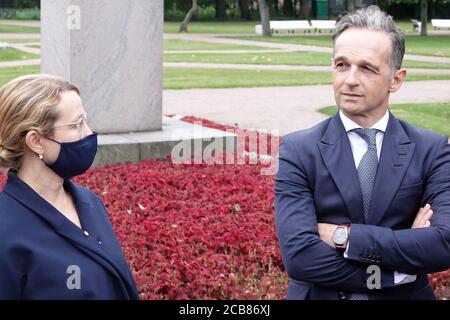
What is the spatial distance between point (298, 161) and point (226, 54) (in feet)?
82.9

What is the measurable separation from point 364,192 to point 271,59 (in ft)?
76.2

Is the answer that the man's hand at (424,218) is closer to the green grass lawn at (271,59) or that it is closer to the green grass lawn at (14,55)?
the green grass lawn at (271,59)

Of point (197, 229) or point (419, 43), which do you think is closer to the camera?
point (197, 229)

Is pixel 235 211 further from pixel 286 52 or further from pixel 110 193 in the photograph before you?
pixel 286 52

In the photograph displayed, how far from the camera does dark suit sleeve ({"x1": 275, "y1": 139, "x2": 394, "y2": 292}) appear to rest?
2980 mm

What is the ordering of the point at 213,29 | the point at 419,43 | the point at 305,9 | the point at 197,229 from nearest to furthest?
the point at 197,229 < the point at 419,43 < the point at 213,29 < the point at 305,9

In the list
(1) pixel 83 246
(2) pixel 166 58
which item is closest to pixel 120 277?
(1) pixel 83 246

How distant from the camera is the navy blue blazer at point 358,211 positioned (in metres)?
2.97

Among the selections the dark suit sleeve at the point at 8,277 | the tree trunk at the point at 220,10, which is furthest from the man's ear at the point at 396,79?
the tree trunk at the point at 220,10

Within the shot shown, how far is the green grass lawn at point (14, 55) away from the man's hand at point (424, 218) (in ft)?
74.8

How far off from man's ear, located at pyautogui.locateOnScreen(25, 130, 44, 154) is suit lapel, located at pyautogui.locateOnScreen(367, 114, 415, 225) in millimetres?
1215

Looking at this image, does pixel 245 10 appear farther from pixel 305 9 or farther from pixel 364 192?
pixel 364 192

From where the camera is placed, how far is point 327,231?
121 inches

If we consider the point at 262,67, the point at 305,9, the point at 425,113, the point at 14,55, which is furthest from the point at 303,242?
the point at 305,9
